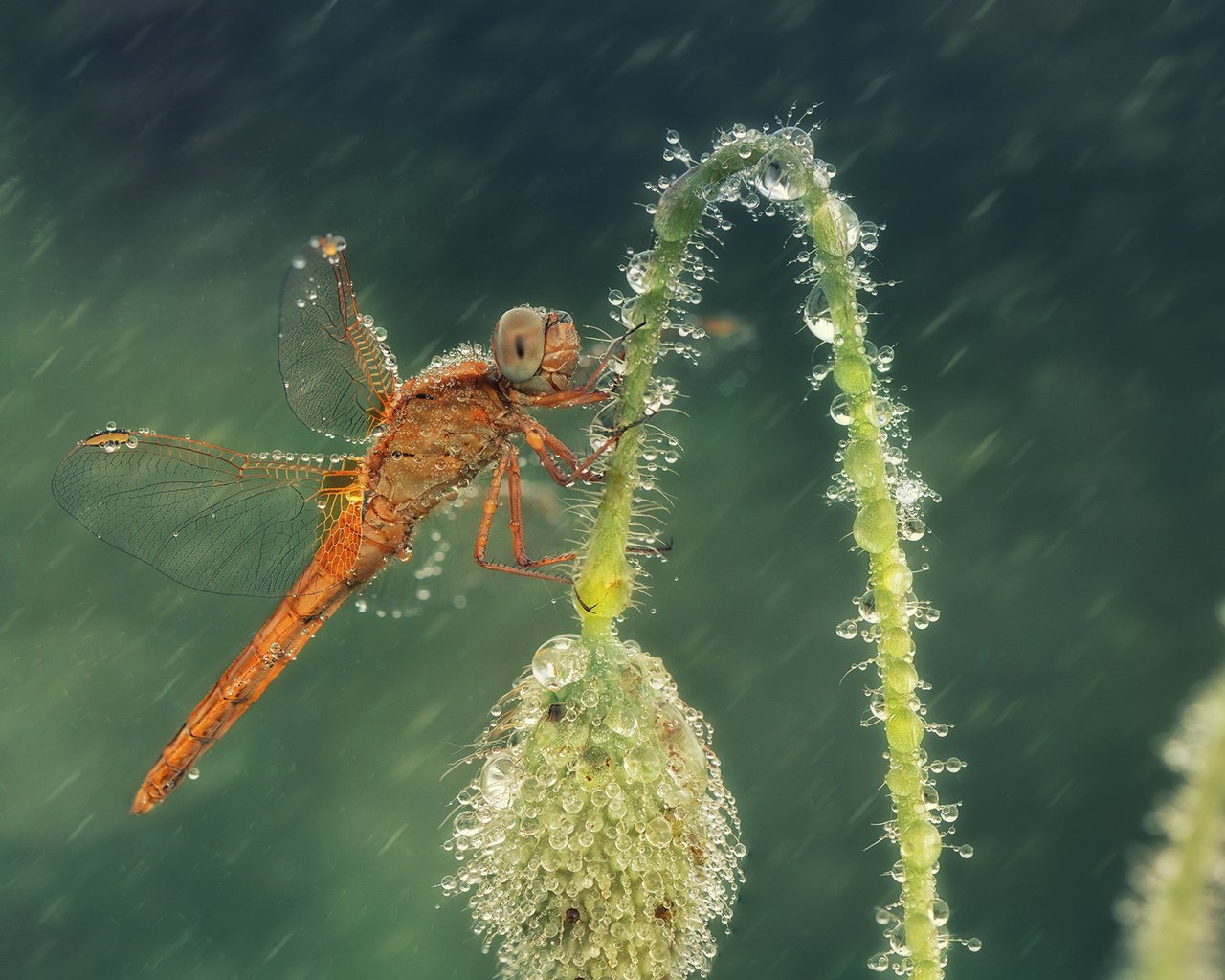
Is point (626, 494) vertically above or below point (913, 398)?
below

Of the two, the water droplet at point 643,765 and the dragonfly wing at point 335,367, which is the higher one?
the dragonfly wing at point 335,367

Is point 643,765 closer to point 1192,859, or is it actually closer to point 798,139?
point 1192,859

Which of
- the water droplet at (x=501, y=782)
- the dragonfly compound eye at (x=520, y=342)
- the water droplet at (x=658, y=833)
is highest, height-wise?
the dragonfly compound eye at (x=520, y=342)

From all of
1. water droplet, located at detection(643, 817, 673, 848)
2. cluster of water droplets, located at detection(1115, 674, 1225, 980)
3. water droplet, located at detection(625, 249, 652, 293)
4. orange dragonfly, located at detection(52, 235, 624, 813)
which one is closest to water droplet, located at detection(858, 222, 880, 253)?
water droplet, located at detection(625, 249, 652, 293)

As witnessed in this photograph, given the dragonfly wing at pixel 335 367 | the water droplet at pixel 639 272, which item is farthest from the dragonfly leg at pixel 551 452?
the water droplet at pixel 639 272

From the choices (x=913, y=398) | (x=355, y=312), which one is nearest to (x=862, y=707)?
(x=913, y=398)

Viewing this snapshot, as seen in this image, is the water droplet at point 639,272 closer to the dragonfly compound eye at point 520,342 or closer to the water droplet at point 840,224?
the water droplet at point 840,224

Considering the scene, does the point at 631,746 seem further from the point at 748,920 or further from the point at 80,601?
the point at 80,601
